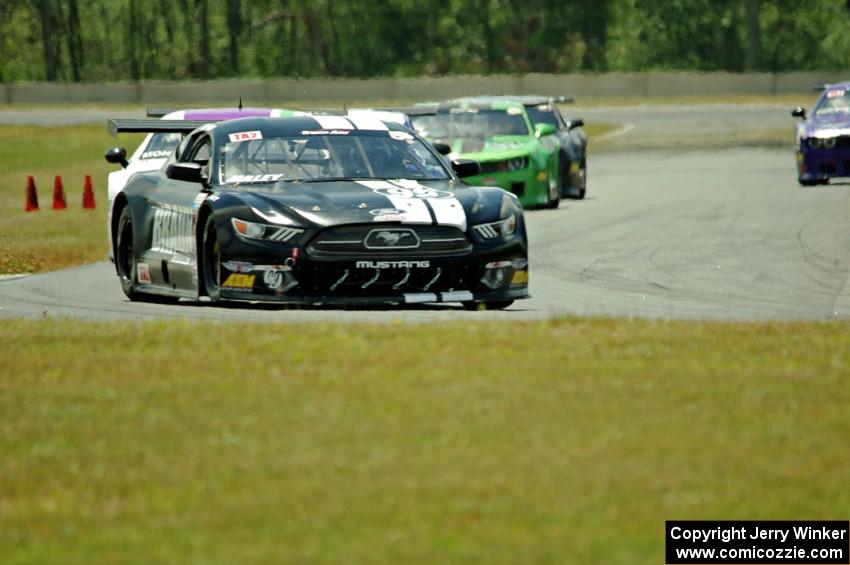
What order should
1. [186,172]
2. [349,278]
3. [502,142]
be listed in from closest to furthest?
[349,278], [186,172], [502,142]

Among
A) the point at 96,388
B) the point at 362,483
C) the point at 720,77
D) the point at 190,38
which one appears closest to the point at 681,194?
the point at 96,388

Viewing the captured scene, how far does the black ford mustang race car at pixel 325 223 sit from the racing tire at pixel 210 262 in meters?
0.01

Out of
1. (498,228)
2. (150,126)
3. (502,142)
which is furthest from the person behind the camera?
(502,142)

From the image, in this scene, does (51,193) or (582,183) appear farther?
(51,193)

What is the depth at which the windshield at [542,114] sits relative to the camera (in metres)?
26.6

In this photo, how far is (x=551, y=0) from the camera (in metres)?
88.0

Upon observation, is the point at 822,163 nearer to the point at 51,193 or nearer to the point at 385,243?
the point at 51,193

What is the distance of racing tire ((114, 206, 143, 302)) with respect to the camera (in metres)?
14.2

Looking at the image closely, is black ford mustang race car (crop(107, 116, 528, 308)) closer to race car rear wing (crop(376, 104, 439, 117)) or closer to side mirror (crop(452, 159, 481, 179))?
side mirror (crop(452, 159, 481, 179))

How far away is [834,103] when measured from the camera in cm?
2702

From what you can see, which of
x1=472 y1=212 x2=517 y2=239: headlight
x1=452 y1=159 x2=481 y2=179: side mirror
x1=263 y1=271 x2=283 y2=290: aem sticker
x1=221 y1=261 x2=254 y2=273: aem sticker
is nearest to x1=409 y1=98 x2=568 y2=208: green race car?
x1=452 y1=159 x2=481 y2=179: side mirror

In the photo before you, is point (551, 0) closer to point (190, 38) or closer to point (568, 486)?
point (190, 38)

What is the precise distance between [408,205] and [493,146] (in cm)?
1231

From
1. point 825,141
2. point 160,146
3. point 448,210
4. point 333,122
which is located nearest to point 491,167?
point 825,141
